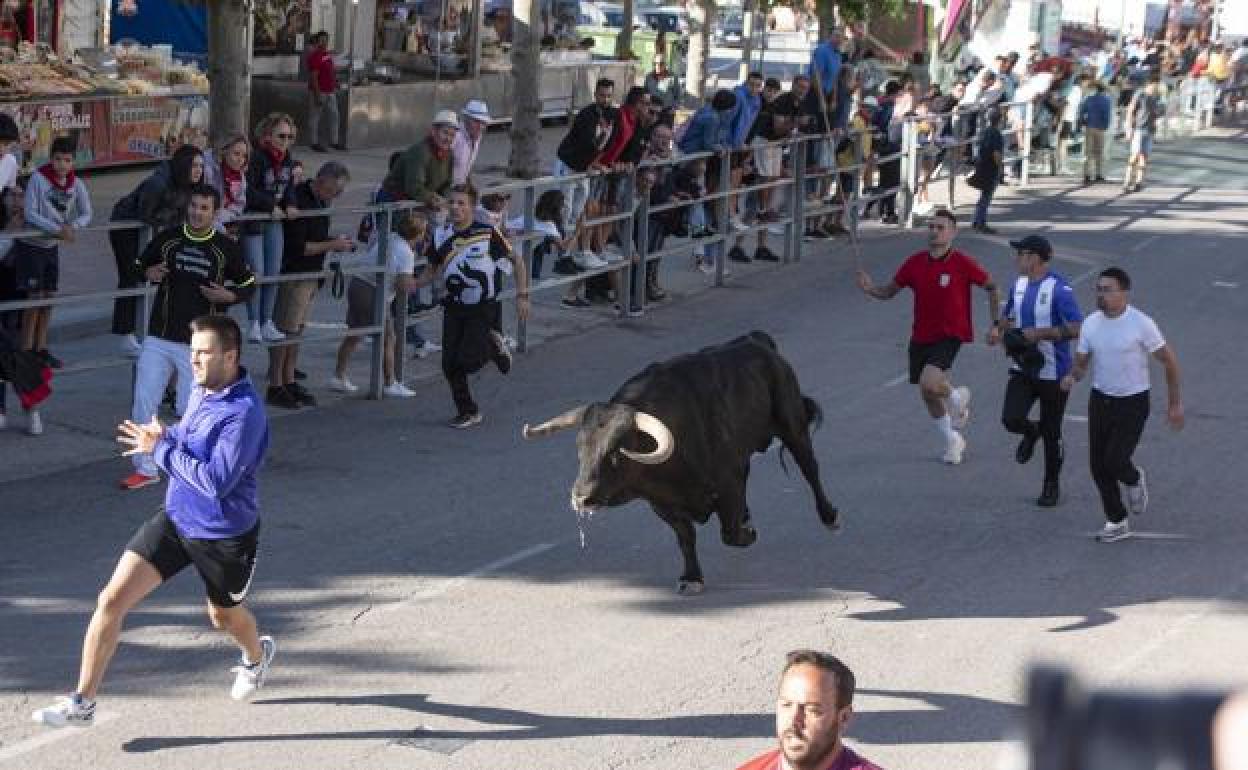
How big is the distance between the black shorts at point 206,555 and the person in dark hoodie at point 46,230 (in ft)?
15.8

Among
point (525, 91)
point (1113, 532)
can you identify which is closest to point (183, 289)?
point (1113, 532)

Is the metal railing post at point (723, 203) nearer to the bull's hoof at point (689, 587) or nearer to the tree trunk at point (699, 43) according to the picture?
the bull's hoof at point (689, 587)

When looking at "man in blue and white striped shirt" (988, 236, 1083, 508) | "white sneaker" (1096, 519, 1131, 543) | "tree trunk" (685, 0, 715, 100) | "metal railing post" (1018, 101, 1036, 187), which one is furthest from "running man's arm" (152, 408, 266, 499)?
"metal railing post" (1018, 101, 1036, 187)

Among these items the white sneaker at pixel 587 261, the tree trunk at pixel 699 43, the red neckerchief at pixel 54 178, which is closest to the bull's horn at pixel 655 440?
the red neckerchief at pixel 54 178

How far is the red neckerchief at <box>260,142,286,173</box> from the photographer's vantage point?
1284 centimetres

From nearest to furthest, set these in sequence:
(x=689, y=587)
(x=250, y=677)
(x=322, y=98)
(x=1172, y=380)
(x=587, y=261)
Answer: (x=250, y=677)
(x=689, y=587)
(x=1172, y=380)
(x=587, y=261)
(x=322, y=98)

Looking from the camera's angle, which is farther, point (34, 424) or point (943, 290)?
point (943, 290)

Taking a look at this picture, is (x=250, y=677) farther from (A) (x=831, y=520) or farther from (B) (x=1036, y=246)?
(B) (x=1036, y=246)

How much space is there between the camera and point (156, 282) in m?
10.9

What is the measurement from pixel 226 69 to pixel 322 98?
857 centimetres

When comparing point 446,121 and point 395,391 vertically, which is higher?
point 446,121

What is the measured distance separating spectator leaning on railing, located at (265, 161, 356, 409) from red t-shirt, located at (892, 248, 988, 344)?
13.0 ft

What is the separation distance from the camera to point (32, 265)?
11773 millimetres

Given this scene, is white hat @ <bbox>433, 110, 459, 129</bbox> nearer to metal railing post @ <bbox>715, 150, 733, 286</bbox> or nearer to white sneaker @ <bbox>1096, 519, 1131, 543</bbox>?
metal railing post @ <bbox>715, 150, 733, 286</bbox>
